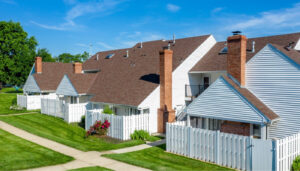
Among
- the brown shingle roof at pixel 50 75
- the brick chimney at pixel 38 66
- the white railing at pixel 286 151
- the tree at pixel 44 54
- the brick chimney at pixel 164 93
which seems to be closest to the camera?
the white railing at pixel 286 151

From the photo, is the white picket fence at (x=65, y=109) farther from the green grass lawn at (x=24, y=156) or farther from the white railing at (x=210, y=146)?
the white railing at (x=210, y=146)

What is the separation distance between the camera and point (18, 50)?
179 feet

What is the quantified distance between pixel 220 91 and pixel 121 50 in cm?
2159

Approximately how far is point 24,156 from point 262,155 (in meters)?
11.5

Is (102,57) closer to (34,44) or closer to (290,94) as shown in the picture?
(290,94)

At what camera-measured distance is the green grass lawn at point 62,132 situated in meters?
16.0

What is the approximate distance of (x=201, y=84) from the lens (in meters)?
23.7

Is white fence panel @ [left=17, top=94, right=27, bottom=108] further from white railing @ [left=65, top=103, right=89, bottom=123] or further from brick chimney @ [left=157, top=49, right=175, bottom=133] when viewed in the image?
brick chimney @ [left=157, top=49, right=175, bottom=133]

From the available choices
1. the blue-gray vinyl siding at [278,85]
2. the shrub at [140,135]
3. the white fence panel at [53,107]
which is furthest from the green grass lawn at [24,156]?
the blue-gray vinyl siding at [278,85]

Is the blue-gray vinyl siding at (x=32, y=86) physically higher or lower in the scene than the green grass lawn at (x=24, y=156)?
higher

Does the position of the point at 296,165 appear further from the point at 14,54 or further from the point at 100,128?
the point at 14,54

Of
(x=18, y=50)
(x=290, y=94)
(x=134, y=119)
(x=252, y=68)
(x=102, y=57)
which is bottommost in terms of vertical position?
(x=134, y=119)

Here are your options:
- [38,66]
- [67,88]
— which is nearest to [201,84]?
[67,88]

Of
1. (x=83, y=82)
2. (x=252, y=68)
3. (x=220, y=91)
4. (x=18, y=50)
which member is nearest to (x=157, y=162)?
(x=220, y=91)
